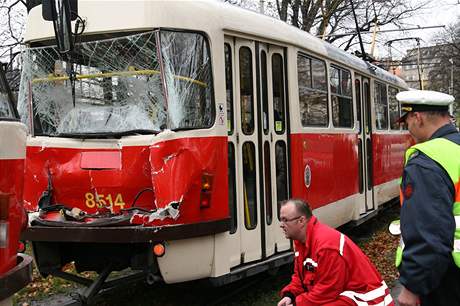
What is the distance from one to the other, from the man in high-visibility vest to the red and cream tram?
1.94 m

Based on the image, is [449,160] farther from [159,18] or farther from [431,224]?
[159,18]

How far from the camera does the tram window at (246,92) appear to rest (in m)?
5.97

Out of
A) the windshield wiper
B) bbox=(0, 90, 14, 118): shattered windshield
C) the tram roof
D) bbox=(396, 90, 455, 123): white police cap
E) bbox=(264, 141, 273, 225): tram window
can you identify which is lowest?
bbox=(264, 141, 273, 225): tram window

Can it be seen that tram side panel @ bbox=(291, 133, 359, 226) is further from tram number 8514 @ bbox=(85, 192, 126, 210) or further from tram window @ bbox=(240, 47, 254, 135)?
tram number 8514 @ bbox=(85, 192, 126, 210)

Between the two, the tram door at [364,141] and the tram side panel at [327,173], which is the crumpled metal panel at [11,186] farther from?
the tram door at [364,141]

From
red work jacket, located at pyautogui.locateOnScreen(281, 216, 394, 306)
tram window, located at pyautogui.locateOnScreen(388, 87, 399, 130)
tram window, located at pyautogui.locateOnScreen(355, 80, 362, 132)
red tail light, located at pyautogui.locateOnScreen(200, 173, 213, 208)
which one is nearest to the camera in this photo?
red work jacket, located at pyautogui.locateOnScreen(281, 216, 394, 306)

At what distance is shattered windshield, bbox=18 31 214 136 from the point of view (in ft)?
17.3

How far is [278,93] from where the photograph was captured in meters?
6.63

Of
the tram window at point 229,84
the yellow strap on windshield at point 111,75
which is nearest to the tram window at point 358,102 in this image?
the tram window at point 229,84

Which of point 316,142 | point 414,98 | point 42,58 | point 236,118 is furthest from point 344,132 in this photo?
point 414,98

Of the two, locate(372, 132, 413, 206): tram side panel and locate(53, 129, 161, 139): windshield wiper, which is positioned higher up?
locate(53, 129, 161, 139): windshield wiper

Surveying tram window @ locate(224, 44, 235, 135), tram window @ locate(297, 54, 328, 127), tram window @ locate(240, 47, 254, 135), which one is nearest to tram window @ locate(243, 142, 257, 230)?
tram window @ locate(240, 47, 254, 135)

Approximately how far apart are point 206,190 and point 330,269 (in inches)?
76.7

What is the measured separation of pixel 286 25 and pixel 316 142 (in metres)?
1.55
